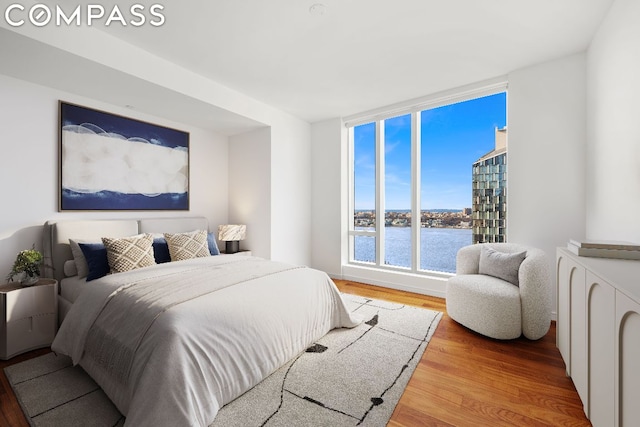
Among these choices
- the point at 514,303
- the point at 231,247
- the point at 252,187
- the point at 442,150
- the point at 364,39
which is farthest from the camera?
the point at 252,187

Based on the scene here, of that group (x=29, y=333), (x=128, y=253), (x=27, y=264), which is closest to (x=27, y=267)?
(x=27, y=264)

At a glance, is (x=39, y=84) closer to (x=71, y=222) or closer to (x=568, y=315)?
(x=71, y=222)

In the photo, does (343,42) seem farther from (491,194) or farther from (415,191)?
(491,194)

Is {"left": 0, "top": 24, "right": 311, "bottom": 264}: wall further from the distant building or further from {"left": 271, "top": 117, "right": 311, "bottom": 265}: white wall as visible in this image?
the distant building

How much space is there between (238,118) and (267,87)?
586mm

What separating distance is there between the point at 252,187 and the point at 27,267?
2.52 meters

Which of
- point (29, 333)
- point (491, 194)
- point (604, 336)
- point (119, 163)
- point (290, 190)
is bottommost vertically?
point (29, 333)

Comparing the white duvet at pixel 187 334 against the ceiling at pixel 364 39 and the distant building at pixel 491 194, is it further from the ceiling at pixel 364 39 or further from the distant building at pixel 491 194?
the distant building at pixel 491 194

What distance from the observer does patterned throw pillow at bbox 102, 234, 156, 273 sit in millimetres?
2498

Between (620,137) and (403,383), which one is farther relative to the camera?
(620,137)

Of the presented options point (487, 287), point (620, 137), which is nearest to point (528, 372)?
point (487, 287)

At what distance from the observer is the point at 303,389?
1.77 metres

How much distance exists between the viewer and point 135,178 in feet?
11.0

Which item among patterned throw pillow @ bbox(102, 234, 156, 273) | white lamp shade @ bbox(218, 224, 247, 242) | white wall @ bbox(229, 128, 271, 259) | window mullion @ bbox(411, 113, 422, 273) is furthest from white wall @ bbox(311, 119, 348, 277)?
patterned throw pillow @ bbox(102, 234, 156, 273)
